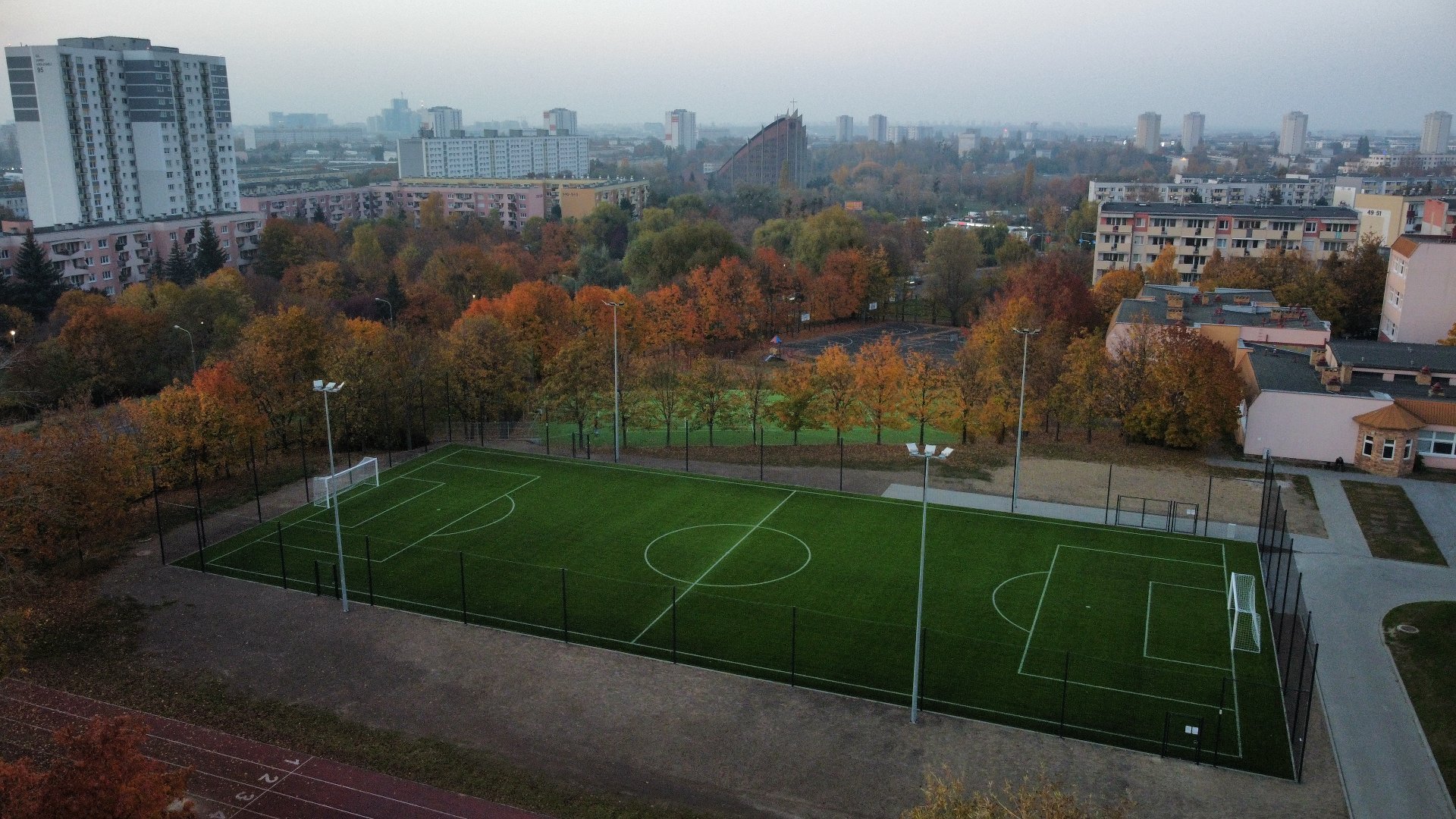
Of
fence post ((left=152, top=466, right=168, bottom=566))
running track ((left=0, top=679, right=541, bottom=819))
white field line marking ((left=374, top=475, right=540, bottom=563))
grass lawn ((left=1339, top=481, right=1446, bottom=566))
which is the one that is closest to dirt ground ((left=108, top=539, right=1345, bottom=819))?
running track ((left=0, top=679, right=541, bottom=819))

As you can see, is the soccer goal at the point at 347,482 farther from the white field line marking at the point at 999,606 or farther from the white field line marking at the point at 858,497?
the white field line marking at the point at 999,606

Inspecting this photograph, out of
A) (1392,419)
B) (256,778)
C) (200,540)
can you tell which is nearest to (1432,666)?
(1392,419)

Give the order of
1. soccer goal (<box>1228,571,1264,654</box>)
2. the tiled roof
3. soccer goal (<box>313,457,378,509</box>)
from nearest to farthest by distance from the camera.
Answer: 1. soccer goal (<box>1228,571,1264,654</box>)
2. soccer goal (<box>313,457,378,509</box>)
3. the tiled roof

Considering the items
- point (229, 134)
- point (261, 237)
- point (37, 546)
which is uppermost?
point (229, 134)

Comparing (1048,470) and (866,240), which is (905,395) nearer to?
(1048,470)

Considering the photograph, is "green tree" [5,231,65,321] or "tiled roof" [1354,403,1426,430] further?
"green tree" [5,231,65,321]

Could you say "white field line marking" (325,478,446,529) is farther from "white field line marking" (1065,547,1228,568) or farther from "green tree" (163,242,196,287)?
"green tree" (163,242,196,287)

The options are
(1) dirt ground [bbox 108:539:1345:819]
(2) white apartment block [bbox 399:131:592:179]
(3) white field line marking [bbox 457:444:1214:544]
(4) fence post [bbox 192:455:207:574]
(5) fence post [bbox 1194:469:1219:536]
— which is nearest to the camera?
(1) dirt ground [bbox 108:539:1345:819]

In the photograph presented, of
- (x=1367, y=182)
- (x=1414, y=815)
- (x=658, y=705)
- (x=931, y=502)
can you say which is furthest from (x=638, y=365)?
(x=1367, y=182)

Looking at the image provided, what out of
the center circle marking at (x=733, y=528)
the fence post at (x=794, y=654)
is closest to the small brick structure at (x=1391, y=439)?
the center circle marking at (x=733, y=528)
